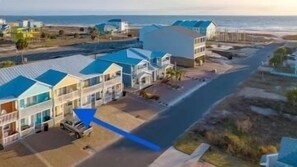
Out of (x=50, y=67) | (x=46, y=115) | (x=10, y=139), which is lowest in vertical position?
(x=10, y=139)

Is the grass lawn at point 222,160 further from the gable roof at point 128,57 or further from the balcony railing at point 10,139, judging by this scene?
the gable roof at point 128,57

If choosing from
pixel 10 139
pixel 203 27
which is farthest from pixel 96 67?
pixel 203 27

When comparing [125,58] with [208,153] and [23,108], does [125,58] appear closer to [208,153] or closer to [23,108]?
[23,108]

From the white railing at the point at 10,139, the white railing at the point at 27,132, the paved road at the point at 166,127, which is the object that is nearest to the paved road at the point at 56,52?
the paved road at the point at 166,127

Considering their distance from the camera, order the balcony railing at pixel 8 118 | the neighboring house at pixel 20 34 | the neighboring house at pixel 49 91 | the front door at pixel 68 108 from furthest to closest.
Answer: the neighboring house at pixel 20 34
the front door at pixel 68 108
the neighboring house at pixel 49 91
the balcony railing at pixel 8 118

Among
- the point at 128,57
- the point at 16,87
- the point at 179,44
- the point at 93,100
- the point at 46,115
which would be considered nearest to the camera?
the point at 16,87

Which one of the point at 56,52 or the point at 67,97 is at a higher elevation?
the point at 56,52

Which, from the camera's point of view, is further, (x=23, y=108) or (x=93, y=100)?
(x=93, y=100)
